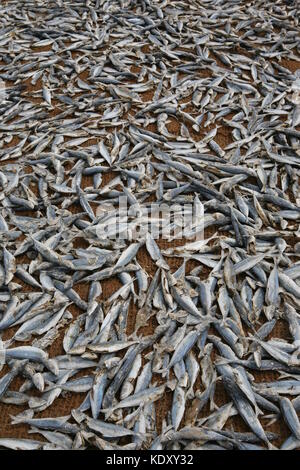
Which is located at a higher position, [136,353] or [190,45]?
[190,45]

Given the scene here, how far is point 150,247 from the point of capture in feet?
10.0

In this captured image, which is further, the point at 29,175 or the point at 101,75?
the point at 101,75

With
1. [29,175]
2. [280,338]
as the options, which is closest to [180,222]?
[280,338]

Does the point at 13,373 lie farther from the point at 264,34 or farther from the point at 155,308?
the point at 264,34

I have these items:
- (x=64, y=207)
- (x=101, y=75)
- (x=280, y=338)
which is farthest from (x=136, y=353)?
(x=101, y=75)

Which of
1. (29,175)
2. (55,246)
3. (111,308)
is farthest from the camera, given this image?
(29,175)

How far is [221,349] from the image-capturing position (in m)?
2.51

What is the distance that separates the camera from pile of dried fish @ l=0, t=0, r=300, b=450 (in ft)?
7.58

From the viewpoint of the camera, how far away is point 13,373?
245 centimetres

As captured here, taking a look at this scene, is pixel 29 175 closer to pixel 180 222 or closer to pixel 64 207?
pixel 64 207

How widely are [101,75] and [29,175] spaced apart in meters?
1.84

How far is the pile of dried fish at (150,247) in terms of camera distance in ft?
7.58

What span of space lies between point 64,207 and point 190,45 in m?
3.08

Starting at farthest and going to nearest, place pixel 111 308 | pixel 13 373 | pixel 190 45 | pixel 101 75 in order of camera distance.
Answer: pixel 190 45
pixel 101 75
pixel 111 308
pixel 13 373
